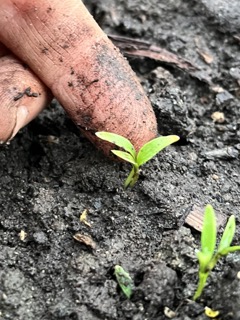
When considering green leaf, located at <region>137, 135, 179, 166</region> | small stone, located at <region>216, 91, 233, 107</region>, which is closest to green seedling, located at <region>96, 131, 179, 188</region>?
green leaf, located at <region>137, 135, 179, 166</region>

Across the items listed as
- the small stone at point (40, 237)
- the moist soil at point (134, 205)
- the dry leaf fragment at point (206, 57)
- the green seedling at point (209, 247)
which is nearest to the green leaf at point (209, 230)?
the green seedling at point (209, 247)

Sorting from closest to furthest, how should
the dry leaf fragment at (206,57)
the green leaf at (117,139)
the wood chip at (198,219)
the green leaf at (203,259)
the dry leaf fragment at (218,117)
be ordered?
the green leaf at (203,259), the green leaf at (117,139), the wood chip at (198,219), the dry leaf fragment at (218,117), the dry leaf fragment at (206,57)

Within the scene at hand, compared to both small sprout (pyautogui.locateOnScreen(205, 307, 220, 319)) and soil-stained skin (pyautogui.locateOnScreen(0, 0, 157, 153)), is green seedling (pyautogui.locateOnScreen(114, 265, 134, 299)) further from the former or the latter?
soil-stained skin (pyautogui.locateOnScreen(0, 0, 157, 153))

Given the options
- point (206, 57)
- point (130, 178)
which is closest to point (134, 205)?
point (130, 178)

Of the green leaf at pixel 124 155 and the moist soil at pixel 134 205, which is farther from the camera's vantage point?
the green leaf at pixel 124 155

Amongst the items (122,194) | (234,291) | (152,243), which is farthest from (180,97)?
(234,291)

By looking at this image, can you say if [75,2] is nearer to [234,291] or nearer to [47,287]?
[47,287]

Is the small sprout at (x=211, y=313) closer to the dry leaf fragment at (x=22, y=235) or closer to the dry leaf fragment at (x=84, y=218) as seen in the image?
the dry leaf fragment at (x=84, y=218)

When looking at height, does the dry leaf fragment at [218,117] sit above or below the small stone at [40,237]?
below
